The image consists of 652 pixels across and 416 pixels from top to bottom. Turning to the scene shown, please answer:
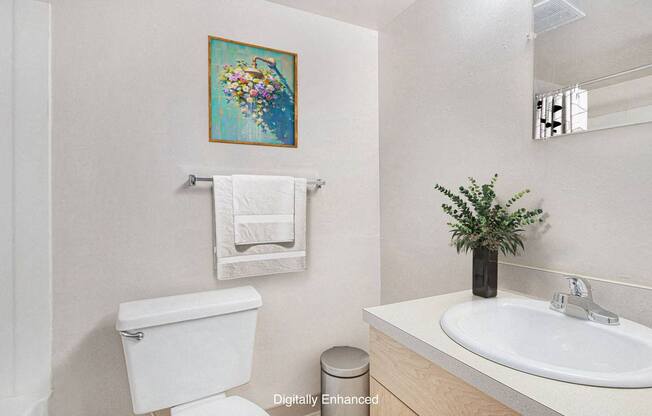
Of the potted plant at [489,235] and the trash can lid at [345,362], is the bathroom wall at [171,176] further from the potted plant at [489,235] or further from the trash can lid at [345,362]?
the potted plant at [489,235]

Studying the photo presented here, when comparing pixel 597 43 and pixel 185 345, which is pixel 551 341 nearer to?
pixel 597 43

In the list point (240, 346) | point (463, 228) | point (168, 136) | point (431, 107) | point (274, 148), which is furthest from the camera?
point (274, 148)

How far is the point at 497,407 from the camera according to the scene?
64 centimetres

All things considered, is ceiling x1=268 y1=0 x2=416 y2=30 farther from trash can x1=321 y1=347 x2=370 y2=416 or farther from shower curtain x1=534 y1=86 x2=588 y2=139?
trash can x1=321 y1=347 x2=370 y2=416


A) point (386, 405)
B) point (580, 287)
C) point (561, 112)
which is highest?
point (561, 112)

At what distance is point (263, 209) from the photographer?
62.1 inches

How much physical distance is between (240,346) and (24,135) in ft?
3.68

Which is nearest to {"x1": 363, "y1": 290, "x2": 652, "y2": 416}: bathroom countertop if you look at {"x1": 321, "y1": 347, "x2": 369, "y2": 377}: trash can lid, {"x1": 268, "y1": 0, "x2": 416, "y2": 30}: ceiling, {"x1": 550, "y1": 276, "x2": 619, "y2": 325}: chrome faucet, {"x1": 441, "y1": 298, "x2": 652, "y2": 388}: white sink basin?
{"x1": 441, "y1": 298, "x2": 652, "y2": 388}: white sink basin

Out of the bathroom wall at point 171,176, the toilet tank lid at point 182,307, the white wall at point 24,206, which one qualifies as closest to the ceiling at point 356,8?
the bathroom wall at point 171,176

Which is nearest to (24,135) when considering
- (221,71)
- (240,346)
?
(221,71)

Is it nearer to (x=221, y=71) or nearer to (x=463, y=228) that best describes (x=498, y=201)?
(x=463, y=228)

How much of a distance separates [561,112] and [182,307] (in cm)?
145

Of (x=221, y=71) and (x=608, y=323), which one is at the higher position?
(x=221, y=71)

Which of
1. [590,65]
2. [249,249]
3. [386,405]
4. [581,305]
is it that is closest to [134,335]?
[249,249]
